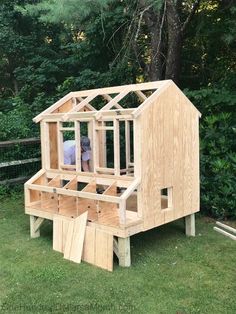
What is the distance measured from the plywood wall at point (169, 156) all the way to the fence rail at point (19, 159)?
13.1 ft

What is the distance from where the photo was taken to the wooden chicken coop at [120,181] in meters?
4.80

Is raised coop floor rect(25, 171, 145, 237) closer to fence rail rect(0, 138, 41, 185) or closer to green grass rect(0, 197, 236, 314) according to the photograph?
green grass rect(0, 197, 236, 314)

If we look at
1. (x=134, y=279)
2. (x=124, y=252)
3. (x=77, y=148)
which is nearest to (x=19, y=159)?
(x=77, y=148)

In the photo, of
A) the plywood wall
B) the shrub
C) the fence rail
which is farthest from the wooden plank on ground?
the fence rail

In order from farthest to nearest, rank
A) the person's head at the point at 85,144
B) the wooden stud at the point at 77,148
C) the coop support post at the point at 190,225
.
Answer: the person's head at the point at 85,144 < the coop support post at the point at 190,225 < the wooden stud at the point at 77,148

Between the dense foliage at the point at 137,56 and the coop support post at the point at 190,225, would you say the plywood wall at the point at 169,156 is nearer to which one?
the coop support post at the point at 190,225

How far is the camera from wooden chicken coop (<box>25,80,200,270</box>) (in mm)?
4801

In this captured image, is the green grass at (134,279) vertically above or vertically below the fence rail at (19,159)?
below

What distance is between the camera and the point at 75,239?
499 cm

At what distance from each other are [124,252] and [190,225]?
1490mm

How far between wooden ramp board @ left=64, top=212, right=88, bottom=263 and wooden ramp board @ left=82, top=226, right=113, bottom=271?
0.07 m

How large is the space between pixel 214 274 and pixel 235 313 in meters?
0.86

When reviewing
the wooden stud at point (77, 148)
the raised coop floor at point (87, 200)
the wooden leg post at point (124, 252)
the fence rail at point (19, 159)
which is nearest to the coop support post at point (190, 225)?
the raised coop floor at point (87, 200)

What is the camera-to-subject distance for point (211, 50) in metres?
9.09
